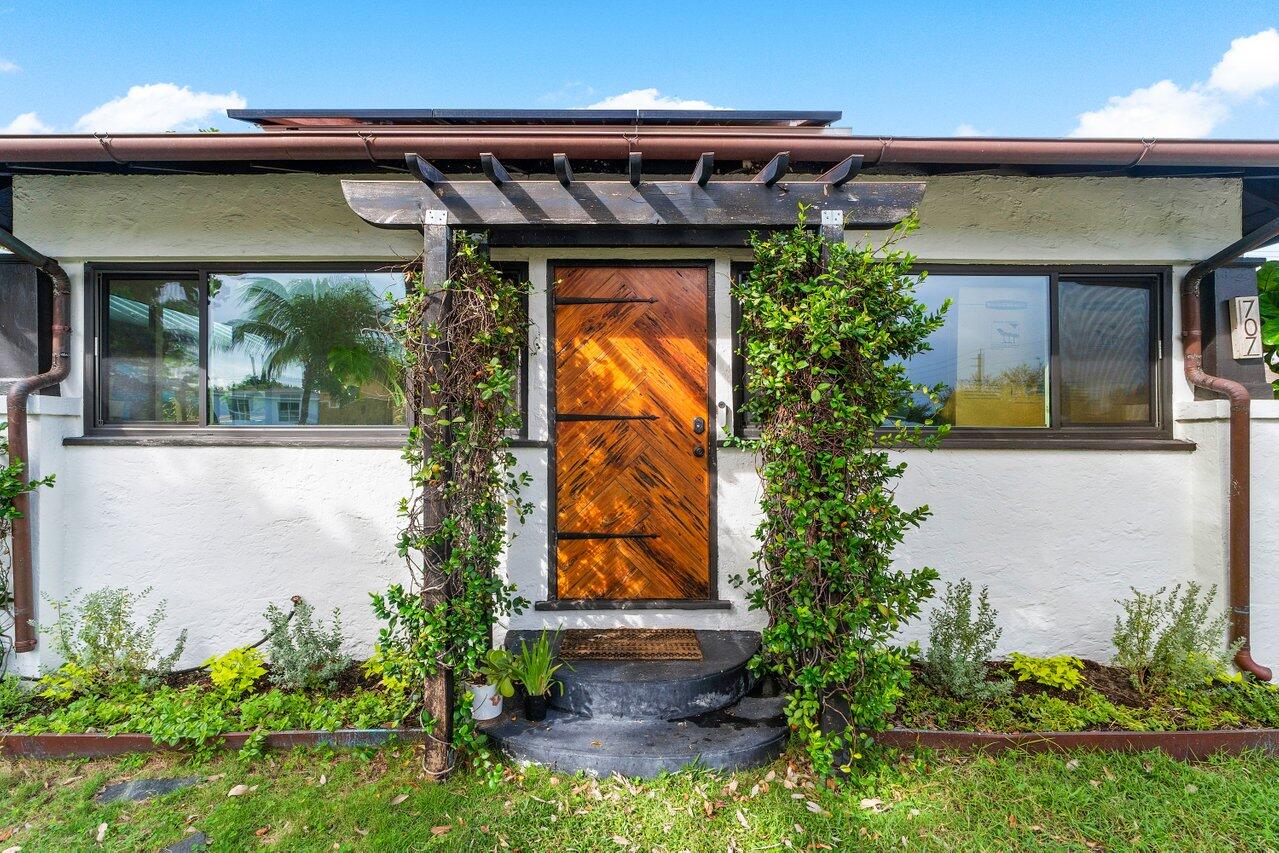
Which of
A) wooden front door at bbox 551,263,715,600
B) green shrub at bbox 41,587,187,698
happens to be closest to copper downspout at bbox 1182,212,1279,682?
wooden front door at bbox 551,263,715,600

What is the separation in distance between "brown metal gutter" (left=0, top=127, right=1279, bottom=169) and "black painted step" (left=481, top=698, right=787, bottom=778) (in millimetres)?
2727

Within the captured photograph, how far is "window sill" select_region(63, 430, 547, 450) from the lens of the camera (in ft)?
10.2

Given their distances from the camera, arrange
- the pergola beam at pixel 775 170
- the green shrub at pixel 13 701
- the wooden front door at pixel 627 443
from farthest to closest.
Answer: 1. the wooden front door at pixel 627 443
2. the green shrub at pixel 13 701
3. the pergola beam at pixel 775 170

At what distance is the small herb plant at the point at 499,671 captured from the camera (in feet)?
8.23

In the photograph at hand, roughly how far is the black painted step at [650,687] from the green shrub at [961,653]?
1022mm

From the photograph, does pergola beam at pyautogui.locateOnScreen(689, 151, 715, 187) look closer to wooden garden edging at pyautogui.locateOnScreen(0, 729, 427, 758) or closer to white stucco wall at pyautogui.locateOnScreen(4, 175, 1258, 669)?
white stucco wall at pyautogui.locateOnScreen(4, 175, 1258, 669)

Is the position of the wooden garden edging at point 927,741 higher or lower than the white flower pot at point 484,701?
lower

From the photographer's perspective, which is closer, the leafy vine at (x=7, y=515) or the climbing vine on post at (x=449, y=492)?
the climbing vine on post at (x=449, y=492)

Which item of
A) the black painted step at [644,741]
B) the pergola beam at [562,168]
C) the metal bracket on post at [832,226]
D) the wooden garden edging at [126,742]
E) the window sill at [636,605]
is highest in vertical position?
the pergola beam at [562,168]

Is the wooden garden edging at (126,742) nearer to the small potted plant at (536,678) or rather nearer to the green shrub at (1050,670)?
the small potted plant at (536,678)

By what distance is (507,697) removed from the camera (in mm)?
2643

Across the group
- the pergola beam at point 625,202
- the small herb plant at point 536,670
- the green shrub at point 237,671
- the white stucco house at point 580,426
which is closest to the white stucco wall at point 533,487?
the white stucco house at point 580,426

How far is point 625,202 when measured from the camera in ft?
8.23

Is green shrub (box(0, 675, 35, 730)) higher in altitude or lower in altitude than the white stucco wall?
lower
